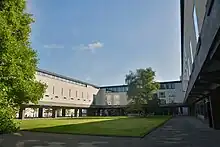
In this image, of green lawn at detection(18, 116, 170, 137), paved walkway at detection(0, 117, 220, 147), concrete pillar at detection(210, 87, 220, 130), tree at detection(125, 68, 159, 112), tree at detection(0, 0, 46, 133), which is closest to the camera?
tree at detection(0, 0, 46, 133)

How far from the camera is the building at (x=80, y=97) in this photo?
62291 millimetres

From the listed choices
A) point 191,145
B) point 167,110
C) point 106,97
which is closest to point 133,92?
point 167,110

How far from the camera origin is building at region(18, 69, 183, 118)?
204 ft

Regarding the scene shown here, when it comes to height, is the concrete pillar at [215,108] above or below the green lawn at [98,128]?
above

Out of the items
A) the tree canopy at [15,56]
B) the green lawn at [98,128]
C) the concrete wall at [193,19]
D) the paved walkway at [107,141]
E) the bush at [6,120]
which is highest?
the concrete wall at [193,19]

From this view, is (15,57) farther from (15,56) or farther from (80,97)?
(80,97)

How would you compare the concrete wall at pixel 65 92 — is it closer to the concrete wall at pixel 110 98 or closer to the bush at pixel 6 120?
the concrete wall at pixel 110 98

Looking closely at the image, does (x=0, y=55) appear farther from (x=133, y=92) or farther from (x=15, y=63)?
(x=133, y=92)

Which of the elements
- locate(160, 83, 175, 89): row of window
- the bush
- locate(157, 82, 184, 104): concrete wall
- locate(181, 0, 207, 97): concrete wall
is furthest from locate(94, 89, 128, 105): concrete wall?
the bush

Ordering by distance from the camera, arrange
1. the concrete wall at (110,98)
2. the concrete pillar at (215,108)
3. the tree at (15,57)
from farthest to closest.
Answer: the concrete wall at (110,98) → the concrete pillar at (215,108) → the tree at (15,57)

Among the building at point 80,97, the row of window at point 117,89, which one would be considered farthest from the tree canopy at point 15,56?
the row of window at point 117,89

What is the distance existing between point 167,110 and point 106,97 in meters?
25.6

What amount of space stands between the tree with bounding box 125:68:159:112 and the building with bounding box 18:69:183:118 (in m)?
9.33

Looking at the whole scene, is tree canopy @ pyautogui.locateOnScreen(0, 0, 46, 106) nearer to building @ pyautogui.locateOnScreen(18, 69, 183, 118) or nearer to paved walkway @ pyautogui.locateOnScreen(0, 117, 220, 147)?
paved walkway @ pyautogui.locateOnScreen(0, 117, 220, 147)
